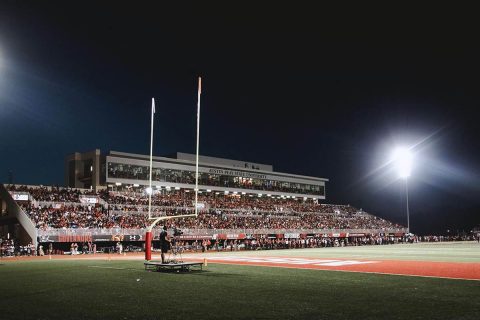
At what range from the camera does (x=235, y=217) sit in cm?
6694

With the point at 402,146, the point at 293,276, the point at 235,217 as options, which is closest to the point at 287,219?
the point at 235,217

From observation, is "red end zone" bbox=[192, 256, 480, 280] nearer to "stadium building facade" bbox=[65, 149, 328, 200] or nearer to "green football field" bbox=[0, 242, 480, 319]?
"green football field" bbox=[0, 242, 480, 319]

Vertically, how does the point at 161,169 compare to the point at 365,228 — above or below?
above

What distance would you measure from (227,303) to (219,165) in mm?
69388

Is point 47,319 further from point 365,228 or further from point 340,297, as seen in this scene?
point 365,228

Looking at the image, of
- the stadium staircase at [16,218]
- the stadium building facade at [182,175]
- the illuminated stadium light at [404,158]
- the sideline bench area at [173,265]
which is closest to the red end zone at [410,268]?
the sideline bench area at [173,265]

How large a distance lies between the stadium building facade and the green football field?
4944 centimetres

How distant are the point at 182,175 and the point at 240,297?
62891mm

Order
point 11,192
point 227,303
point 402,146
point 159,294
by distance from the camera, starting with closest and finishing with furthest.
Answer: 1. point 227,303
2. point 159,294
3. point 11,192
4. point 402,146

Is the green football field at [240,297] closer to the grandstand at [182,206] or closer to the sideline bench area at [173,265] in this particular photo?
the sideline bench area at [173,265]

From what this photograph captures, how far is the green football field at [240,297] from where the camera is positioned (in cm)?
889

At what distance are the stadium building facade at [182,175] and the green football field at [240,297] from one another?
49.4 m

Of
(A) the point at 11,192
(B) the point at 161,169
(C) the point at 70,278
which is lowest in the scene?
(C) the point at 70,278

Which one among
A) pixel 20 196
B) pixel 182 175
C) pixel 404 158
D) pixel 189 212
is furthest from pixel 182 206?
pixel 404 158
